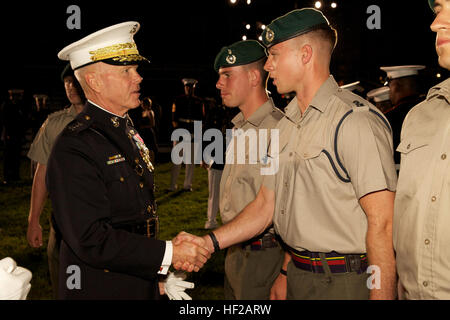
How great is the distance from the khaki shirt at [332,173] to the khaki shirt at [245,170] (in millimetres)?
940

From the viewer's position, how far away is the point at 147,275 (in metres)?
2.65

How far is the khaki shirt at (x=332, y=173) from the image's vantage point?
242 cm

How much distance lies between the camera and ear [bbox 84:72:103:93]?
294 centimetres

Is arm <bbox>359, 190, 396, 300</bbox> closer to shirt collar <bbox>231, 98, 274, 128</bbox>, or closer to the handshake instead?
the handshake

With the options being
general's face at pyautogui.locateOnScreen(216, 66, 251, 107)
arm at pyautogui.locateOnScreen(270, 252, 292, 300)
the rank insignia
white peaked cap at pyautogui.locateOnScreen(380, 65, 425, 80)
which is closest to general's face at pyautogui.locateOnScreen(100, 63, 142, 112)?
the rank insignia

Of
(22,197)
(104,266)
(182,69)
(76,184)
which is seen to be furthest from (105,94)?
(182,69)

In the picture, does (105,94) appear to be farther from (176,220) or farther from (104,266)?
(176,220)

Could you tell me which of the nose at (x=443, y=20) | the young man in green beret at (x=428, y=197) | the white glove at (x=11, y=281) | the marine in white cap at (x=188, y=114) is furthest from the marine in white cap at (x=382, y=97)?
the white glove at (x=11, y=281)

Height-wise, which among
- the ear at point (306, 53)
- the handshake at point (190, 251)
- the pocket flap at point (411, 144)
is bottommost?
the handshake at point (190, 251)

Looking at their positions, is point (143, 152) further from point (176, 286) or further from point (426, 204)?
point (426, 204)

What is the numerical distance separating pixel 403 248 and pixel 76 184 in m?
1.70

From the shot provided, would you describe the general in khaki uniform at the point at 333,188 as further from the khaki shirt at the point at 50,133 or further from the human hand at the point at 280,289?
the khaki shirt at the point at 50,133

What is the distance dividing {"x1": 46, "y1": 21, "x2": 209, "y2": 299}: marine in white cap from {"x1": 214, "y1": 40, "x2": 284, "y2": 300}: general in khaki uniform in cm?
78

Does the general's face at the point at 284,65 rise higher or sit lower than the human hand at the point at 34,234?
higher
